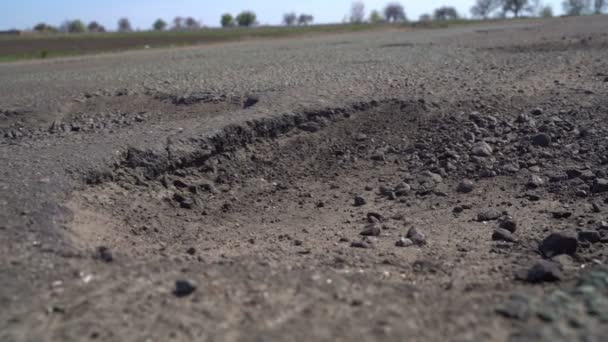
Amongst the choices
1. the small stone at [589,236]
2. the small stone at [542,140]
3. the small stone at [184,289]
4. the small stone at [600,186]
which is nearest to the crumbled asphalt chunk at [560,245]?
the small stone at [589,236]

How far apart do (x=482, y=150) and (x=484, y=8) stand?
101 m

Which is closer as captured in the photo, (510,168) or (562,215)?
(562,215)

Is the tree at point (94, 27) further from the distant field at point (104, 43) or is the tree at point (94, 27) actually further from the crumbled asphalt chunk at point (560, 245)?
the crumbled asphalt chunk at point (560, 245)

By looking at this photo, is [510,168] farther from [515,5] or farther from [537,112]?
[515,5]

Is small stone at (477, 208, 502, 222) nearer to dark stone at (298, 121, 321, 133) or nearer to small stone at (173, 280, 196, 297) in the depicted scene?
dark stone at (298, 121, 321, 133)

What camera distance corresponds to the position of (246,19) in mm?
109188

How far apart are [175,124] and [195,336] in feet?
15.5

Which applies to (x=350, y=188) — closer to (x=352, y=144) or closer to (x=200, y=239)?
(x=352, y=144)

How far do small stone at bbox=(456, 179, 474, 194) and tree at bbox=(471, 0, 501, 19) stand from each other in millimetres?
98585

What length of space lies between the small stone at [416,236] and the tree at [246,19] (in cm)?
10738

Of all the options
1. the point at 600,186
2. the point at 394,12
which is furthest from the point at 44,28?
the point at 600,186

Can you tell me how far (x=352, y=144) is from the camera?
7.57 metres

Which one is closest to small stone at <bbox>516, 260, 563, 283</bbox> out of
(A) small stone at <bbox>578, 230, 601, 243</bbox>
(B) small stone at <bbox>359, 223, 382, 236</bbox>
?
(A) small stone at <bbox>578, 230, 601, 243</bbox>

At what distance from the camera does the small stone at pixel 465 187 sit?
6.38m
